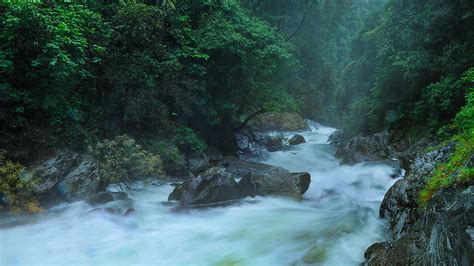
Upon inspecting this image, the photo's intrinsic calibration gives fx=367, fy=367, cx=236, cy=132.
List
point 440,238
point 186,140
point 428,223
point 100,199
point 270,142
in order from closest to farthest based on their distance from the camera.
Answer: point 440,238, point 428,223, point 100,199, point 186,140, point 270,142

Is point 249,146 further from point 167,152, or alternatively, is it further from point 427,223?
point 427,223

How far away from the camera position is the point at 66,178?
30.1 feet

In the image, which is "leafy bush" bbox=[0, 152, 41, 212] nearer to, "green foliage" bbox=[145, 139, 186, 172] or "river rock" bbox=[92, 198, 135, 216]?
"river rock" bbox=[92, 198, 135, 216]

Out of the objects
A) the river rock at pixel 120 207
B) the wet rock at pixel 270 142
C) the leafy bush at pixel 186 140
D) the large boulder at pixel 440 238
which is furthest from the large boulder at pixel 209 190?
the wet rock at pixel 270 142

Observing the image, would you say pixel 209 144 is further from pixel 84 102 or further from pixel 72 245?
pixel 72 245

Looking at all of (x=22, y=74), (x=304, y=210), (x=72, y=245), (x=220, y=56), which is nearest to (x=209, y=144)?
(x=220, y=56)

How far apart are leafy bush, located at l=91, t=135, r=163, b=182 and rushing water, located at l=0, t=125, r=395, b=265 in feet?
2.13

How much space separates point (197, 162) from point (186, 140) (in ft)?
3.08

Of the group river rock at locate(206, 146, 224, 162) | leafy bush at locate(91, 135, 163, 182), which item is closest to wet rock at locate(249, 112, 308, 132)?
river rock at locate(206, 146, 224, 162)

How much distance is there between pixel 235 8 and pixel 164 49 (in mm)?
4674

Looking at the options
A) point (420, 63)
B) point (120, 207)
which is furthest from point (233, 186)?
point (420, 63)

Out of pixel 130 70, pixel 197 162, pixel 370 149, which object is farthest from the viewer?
pixel 370 149

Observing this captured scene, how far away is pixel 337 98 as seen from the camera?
78.6 ft

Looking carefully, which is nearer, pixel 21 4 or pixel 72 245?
pixel 72 245
